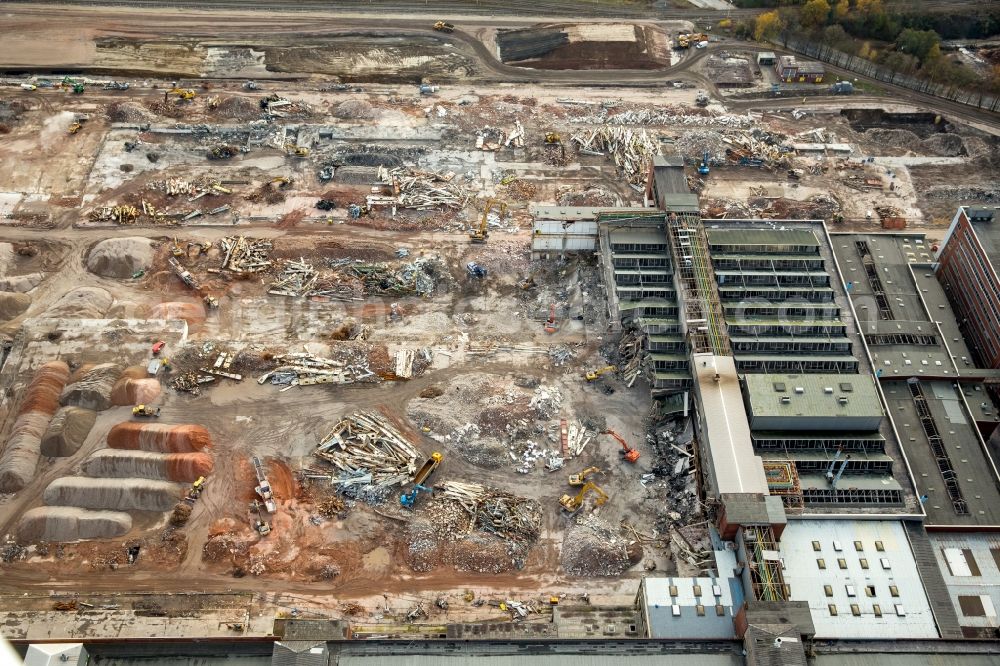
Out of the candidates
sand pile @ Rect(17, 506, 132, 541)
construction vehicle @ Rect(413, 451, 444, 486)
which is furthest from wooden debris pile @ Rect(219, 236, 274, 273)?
construction vehicle @ Rect(413, 451, 444, 486)

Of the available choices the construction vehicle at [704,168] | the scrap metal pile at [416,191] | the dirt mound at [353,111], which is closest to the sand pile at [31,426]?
the scrap metal pile at [416,191]

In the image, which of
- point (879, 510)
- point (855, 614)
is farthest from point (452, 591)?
point (879, 510)

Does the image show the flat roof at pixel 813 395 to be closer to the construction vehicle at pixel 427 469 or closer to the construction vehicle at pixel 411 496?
the construction vehicle at pixel 427 469

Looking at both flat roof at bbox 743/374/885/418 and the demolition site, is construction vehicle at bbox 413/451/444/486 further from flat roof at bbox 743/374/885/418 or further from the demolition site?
flat roof at bbox 743/374/885/418

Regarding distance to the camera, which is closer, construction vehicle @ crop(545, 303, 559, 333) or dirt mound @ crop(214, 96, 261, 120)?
construction vehicle @ crop(545, 303, 559, 333)

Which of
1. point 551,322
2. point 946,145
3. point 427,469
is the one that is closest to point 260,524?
point 427,469

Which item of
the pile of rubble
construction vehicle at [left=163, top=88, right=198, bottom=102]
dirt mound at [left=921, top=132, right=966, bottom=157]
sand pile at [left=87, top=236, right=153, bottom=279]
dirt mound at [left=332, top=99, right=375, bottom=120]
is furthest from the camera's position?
construction vehicle at [left=163, top=88, right=198, bottom=102]
